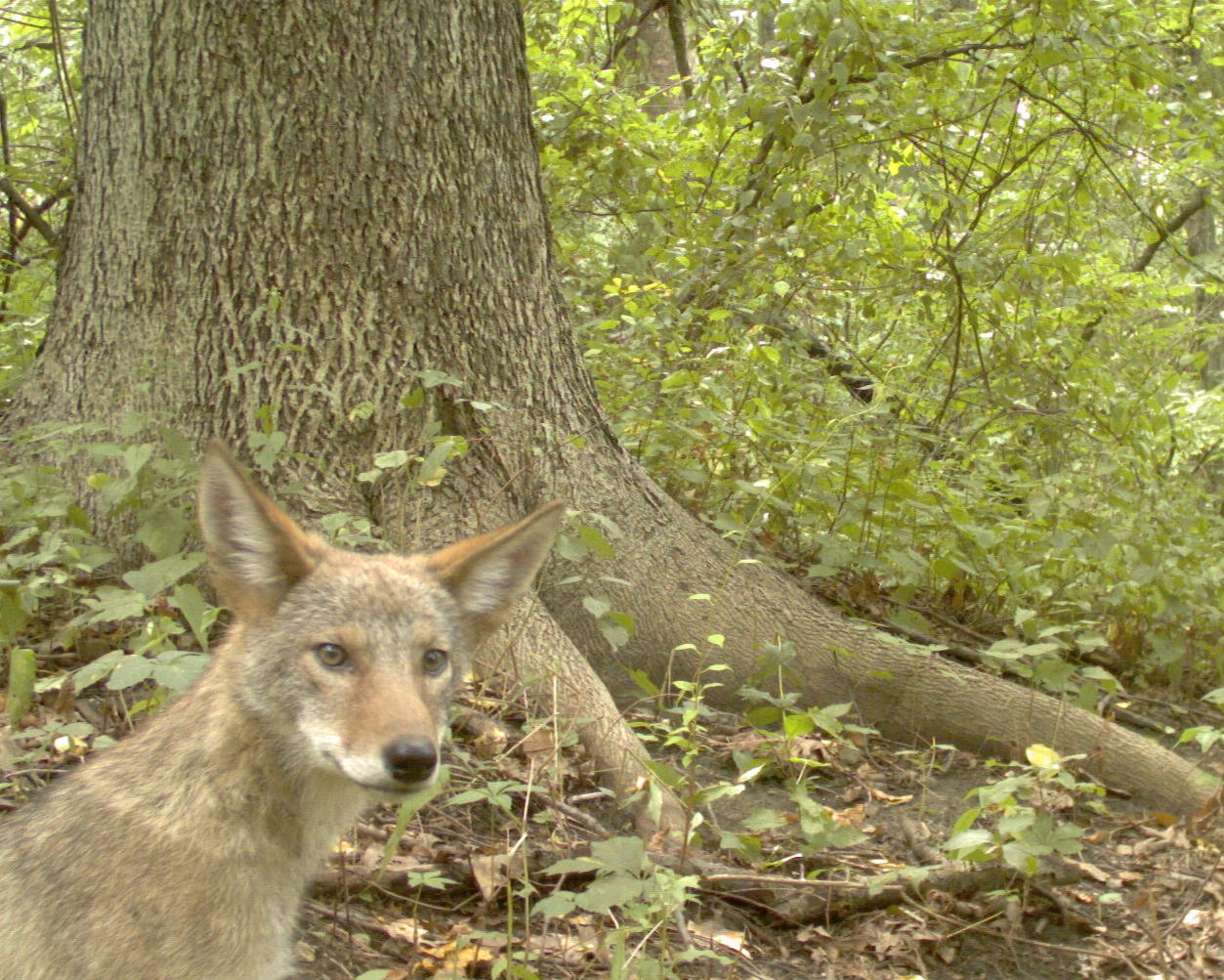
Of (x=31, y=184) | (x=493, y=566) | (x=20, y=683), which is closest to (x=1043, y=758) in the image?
(x=493, y=566)

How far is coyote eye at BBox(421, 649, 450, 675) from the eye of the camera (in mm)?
3309

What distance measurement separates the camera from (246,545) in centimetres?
329

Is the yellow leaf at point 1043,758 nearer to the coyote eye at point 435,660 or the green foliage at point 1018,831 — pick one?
the green foliage at point 1018,831

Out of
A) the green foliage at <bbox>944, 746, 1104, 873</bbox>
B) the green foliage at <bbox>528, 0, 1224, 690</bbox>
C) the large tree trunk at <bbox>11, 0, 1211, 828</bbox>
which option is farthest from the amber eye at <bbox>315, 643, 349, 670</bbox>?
the green foliage at <bbox>528, 0, 1224, 690</bbox>

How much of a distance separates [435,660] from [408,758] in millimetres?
536

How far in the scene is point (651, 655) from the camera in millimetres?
5875

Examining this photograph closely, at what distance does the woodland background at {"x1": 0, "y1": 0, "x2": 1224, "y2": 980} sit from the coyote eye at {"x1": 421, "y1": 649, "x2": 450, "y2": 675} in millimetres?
2552

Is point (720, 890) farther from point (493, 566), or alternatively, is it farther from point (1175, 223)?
point (1175, 223)

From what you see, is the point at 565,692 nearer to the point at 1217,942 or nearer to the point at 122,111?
the point at 1217,942

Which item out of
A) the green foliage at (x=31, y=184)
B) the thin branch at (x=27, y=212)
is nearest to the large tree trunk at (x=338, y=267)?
the green foliage at (x=31, y=184)

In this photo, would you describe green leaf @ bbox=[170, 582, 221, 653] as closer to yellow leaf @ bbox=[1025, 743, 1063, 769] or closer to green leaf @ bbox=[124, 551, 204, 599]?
green leaf @ bbox=[124, 551, 204, 599]

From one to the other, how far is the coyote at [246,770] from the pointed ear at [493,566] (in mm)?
11

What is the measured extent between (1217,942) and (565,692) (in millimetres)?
2825

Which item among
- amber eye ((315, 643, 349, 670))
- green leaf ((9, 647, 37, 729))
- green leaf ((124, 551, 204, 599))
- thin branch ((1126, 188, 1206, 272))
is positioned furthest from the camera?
thin branch ((1126, 188, 1206, 272))
